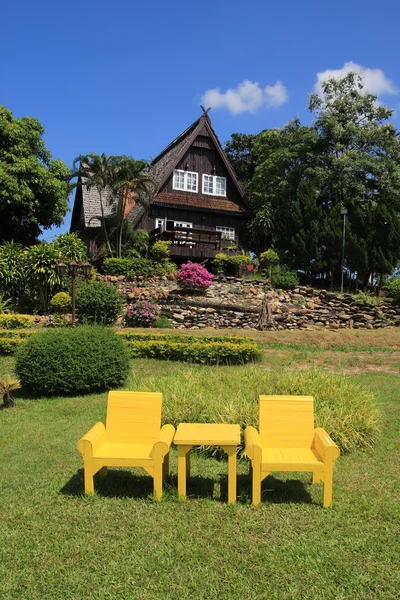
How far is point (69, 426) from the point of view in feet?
22.7

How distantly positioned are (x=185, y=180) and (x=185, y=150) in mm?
1606

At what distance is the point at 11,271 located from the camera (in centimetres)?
1958

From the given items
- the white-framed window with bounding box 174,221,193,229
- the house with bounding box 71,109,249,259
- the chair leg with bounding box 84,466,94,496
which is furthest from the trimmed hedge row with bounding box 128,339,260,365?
the white-framed window with bounding box 174,221,193,229

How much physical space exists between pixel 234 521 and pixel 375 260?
20592 millimetres

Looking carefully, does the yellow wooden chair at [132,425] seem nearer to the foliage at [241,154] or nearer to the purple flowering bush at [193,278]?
the purple flowering bush at [193,278]

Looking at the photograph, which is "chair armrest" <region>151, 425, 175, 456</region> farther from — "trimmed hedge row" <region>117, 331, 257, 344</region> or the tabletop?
"trimmed hedge row" <region>117, 331, 257, 344</region>

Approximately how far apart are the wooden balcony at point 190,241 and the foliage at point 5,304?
745 centimetres

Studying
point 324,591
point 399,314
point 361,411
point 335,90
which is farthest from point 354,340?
point 335,90

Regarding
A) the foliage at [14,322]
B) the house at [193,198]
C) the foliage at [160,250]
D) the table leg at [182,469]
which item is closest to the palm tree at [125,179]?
the house at [193,198]

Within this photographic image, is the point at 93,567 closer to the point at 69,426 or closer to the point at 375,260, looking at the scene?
the point at 69,426

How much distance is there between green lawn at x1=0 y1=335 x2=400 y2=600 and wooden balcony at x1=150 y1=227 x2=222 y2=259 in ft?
55.9

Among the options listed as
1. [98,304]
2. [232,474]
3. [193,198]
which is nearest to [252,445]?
[232,474]

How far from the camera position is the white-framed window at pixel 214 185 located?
87.5ft

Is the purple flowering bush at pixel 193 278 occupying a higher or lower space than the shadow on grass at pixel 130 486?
higher
